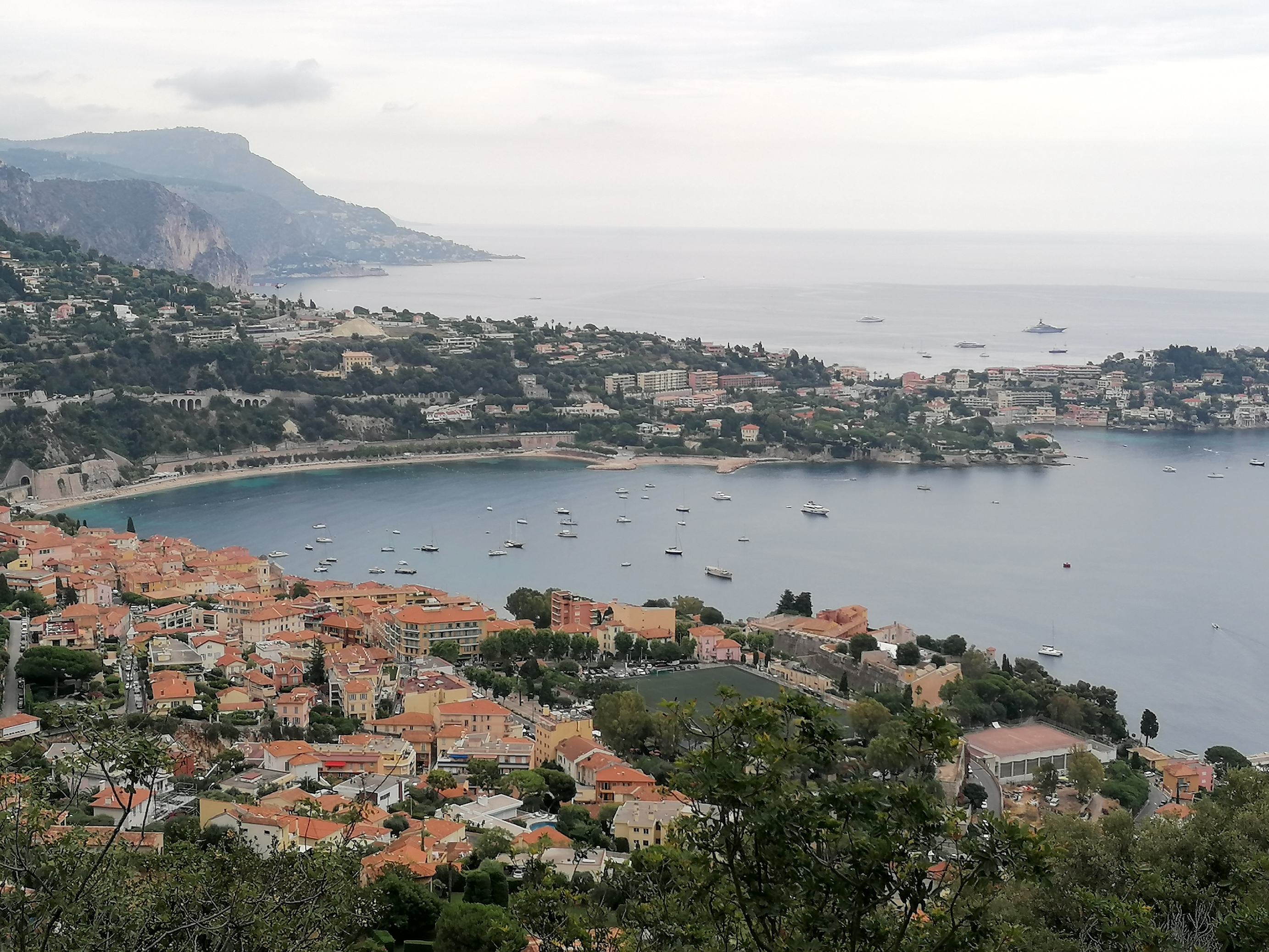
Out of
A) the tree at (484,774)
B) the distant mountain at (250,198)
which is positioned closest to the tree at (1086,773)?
the tree at (484,774)

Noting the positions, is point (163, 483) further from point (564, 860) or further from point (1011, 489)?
point (564, 860)

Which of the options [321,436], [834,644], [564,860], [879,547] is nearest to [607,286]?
[321,436]

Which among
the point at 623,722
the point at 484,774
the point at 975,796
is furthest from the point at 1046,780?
the point at 484,774

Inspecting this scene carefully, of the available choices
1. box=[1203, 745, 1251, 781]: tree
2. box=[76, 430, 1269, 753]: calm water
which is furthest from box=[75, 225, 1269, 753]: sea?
box=[1203, 745, 1251, 781]: tree

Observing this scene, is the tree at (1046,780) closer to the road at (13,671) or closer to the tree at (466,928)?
the tree at (466,928)

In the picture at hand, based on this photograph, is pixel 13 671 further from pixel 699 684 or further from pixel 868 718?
pixel 868 718

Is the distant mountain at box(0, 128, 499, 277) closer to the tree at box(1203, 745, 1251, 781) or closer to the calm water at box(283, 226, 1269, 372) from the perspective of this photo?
the calm water at box(283, 226, 1269, 372)
